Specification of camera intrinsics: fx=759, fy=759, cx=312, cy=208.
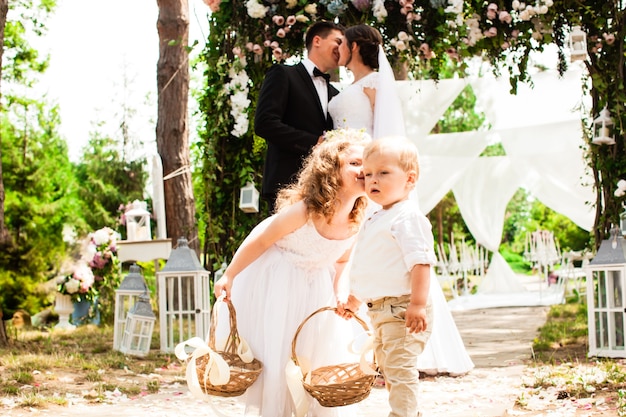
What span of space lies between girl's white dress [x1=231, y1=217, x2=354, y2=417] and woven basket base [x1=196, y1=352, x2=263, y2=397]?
0.39ft

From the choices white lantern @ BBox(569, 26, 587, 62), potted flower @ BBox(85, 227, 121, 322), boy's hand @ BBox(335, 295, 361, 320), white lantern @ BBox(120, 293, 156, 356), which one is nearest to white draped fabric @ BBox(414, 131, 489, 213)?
potted flower @ BBox(85, 227, 121, 322)

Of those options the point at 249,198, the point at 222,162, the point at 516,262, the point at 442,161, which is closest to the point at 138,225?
the point at 222,162

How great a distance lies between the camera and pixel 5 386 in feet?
14.0

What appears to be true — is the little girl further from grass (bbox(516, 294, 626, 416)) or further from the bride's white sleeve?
grass (bbox(516, 294, 626, 416))

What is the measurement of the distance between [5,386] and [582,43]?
444 centimetres

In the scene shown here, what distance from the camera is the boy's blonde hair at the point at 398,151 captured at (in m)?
2.65

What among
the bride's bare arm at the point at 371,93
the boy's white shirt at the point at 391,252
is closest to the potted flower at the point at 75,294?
the bride's bare arm at the point at 371,93

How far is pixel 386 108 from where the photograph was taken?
4.28 metres

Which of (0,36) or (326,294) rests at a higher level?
(0,36)

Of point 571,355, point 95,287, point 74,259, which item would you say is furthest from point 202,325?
point 74,259

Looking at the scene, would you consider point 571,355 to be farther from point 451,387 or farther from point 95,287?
point 95,287

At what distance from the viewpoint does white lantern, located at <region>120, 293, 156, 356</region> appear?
19.8ft

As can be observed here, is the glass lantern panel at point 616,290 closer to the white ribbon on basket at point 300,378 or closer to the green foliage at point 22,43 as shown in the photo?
the white ribbon on basket at point 300,378

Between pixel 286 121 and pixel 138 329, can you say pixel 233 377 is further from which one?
pixel 138 329
